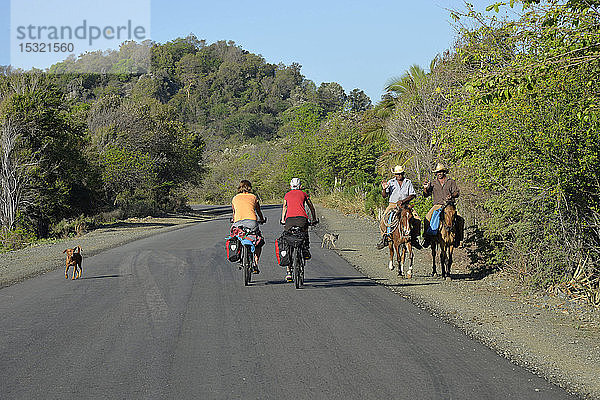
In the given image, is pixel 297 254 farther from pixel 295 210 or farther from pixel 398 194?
pixel 398 194

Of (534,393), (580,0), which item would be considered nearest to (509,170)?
(580,0)

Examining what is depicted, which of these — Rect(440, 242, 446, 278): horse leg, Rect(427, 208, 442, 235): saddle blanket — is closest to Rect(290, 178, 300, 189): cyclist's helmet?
Rect(427, 208, 442, 235): saddle blanket

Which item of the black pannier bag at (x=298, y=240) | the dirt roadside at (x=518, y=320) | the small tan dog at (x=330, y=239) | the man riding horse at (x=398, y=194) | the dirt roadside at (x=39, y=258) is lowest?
the dirt roadside at (x=518, y=320)

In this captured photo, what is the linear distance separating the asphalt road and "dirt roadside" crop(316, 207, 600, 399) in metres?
→ 0.36

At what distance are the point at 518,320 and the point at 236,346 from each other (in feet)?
14.4

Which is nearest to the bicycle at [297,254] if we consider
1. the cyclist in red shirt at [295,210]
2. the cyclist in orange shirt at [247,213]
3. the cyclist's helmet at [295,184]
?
the cyclist in red shirt at [295,210]

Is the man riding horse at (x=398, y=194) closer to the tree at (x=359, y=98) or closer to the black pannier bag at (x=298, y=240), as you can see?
the black pannier bag at (x=298, y=240)

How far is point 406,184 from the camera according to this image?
14.5 meters

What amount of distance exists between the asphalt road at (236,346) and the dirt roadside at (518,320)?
1.17 feet

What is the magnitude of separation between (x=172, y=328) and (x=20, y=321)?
8.00 ft

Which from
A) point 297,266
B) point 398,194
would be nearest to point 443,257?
point 398,194

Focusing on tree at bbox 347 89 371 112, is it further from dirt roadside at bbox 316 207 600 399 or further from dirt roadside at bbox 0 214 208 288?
dirt roadside at bbox 316 207 600 399

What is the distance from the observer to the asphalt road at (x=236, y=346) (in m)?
6.50

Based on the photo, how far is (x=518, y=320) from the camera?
9977mm
